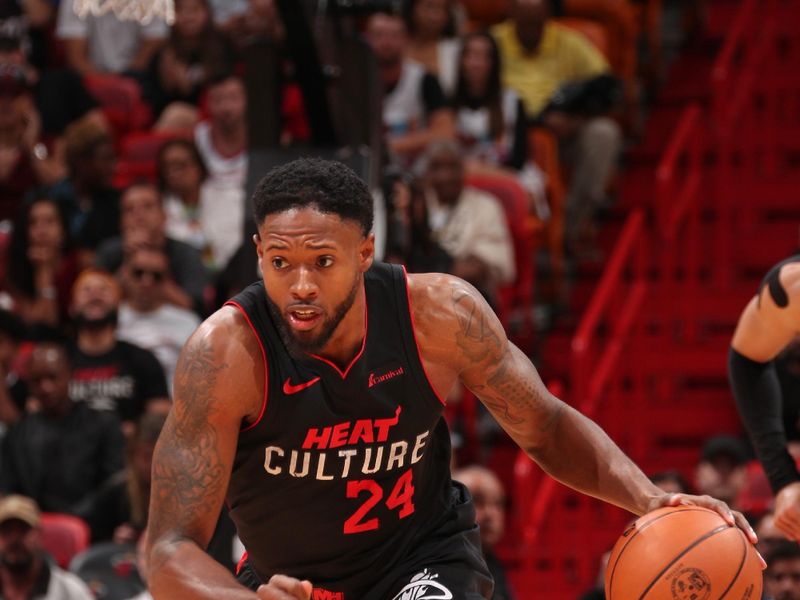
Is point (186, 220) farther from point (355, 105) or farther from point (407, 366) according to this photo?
point (407, 366)

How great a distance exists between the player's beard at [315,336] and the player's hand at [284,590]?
31.1 inches

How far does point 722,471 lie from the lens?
8.41 metres

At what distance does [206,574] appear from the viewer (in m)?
3.92

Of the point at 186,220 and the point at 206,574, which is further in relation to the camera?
the point at 186,220

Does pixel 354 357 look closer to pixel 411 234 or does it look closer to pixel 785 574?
pixel 785 574

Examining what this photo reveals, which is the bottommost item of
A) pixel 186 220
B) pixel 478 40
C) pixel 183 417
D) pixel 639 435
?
pixel 639 435

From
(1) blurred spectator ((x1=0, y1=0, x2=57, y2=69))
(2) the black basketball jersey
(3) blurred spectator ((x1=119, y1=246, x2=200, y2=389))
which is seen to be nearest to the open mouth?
(2) the black basketball jersey

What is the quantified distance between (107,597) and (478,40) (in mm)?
4667

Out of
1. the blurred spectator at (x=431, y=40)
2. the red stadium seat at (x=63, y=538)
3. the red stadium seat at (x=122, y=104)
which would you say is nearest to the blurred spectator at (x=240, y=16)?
the red stadium seat at (x=122, y=104)

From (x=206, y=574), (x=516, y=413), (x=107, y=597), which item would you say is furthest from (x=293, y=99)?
(x=206, y=574)

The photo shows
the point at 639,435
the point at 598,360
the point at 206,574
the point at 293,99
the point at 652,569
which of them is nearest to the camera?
the point at 206,574

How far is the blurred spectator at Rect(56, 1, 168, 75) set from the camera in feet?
41.4

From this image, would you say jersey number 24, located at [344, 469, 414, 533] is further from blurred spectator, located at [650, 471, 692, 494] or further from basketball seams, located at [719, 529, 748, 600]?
blurred spectator, located at [650, 471, 692, 494]

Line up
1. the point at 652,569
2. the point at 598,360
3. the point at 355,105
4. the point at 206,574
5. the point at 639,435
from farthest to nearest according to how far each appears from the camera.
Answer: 1. the point at 598,360
2. the point at 639,435
3. the point at 355,105
4. the point at 652,569
5. the point at 206,574
